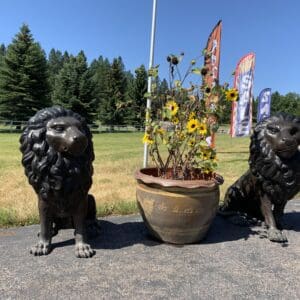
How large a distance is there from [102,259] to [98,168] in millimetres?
6975

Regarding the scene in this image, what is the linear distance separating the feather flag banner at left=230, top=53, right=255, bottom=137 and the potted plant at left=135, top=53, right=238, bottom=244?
925 cm

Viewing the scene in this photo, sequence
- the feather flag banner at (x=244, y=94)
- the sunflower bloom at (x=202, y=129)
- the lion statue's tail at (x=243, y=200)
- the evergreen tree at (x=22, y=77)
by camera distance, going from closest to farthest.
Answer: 1. the sunflower bloom at (x=202, y=129)
2. the lion statue's tail at (x=243, y=200)
3. the feather flag banner at (x=244, y=94)
4. the evergreen tree at (x=22, y=77)

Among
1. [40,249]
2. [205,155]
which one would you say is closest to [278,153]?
[205,155]

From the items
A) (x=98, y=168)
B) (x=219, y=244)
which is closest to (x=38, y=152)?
(x=219, y=244)

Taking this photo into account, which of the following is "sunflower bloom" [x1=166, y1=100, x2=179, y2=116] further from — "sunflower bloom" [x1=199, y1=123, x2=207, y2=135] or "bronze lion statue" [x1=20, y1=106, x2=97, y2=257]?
"bronze lion statue" [x1=20, y1=106, x2=97, y2=257]

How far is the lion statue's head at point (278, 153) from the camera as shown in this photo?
375 centimetres

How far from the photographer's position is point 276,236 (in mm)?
3896

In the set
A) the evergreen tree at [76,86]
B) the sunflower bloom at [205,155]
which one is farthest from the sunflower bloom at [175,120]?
the evergreen tree at [76,86]

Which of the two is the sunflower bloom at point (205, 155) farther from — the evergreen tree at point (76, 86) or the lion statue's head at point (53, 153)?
the evergreen tree at point (76, 86)

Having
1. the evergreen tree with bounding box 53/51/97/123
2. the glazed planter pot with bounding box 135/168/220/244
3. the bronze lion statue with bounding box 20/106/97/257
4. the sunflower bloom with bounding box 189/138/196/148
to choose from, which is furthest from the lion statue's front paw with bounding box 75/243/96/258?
the evergreen tree with bounding box 53/51/97/123

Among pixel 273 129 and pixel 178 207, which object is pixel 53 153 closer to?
pixel 178 207

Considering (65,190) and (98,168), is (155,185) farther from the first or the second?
(98,168)

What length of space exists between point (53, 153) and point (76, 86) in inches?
1310

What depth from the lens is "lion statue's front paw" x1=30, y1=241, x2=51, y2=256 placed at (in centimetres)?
333
